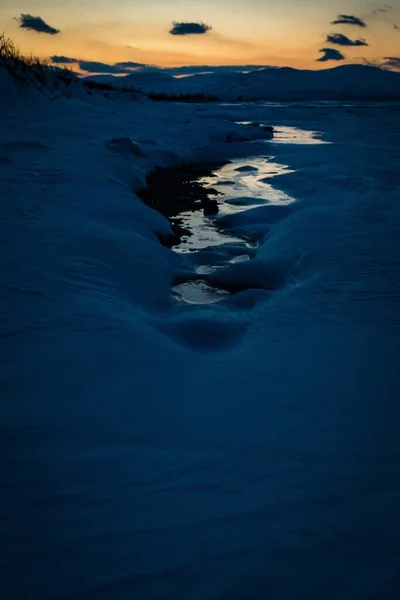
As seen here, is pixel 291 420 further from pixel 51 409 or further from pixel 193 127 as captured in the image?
pixel 193 127

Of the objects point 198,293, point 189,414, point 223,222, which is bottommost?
point 189,414

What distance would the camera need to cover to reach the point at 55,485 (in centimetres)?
108

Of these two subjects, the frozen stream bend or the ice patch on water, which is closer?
the ice patch on water

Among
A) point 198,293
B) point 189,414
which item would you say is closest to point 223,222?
point 198,293

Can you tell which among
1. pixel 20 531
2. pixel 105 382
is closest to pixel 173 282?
pixel 105 382

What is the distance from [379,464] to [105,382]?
0.95m

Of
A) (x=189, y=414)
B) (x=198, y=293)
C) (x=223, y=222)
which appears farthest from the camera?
(x=223, y=222)

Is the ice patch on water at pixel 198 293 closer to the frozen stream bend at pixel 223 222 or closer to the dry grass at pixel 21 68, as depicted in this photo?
the frozen stream bend at pixel 223 222

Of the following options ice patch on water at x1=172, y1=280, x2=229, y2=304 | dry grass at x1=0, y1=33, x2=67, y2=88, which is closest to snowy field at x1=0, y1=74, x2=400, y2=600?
ice patch on water at x1=172, y1=280, x2=229, y2=304

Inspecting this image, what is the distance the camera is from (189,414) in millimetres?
1449

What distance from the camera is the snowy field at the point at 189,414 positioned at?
930 millimetres

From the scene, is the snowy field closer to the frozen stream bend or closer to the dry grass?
the frozen stream bend

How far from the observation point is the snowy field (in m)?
0.93

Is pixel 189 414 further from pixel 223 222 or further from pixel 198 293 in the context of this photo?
pixel 223 222
